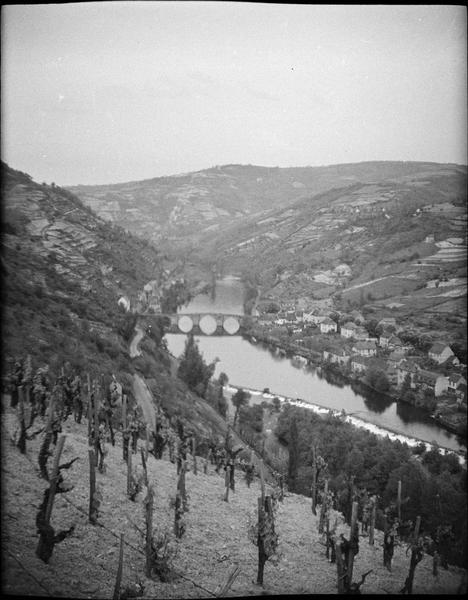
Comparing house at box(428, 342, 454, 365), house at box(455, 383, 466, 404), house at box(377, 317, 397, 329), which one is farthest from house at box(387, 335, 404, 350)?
house at box(455, 383, 466, 404)

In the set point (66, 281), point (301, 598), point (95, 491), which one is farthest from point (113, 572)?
point (66, 281)

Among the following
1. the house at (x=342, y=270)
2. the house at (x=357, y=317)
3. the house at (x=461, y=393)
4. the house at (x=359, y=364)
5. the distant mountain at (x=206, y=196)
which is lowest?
the house at (x=359, y=364)

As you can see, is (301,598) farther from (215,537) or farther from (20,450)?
(20,450)

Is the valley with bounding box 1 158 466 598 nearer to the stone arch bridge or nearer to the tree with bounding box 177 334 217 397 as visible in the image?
the tree with bounding box 177 334 217 397

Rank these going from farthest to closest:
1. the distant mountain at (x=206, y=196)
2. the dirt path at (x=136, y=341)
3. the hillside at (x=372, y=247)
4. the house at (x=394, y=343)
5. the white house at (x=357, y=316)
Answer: the distant mountain at (x=206, y=196) → the dirt path at (x=136, y=341) → the white house at (x=357, y=316) → the house at (x=394, y=343) → the hillside at (x=372, y=247)

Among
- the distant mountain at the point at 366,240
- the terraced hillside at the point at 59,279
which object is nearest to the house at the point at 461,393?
the distant mountain at the point at 366,240

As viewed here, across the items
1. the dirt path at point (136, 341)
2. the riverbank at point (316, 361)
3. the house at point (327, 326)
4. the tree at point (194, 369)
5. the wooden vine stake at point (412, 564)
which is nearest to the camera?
the wooden vine stake at point (412, 564)

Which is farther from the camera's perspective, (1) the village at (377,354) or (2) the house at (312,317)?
(2) the house at (312,317)

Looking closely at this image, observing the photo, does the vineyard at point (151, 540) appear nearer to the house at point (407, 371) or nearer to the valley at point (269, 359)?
the valley at point (269, 359)
